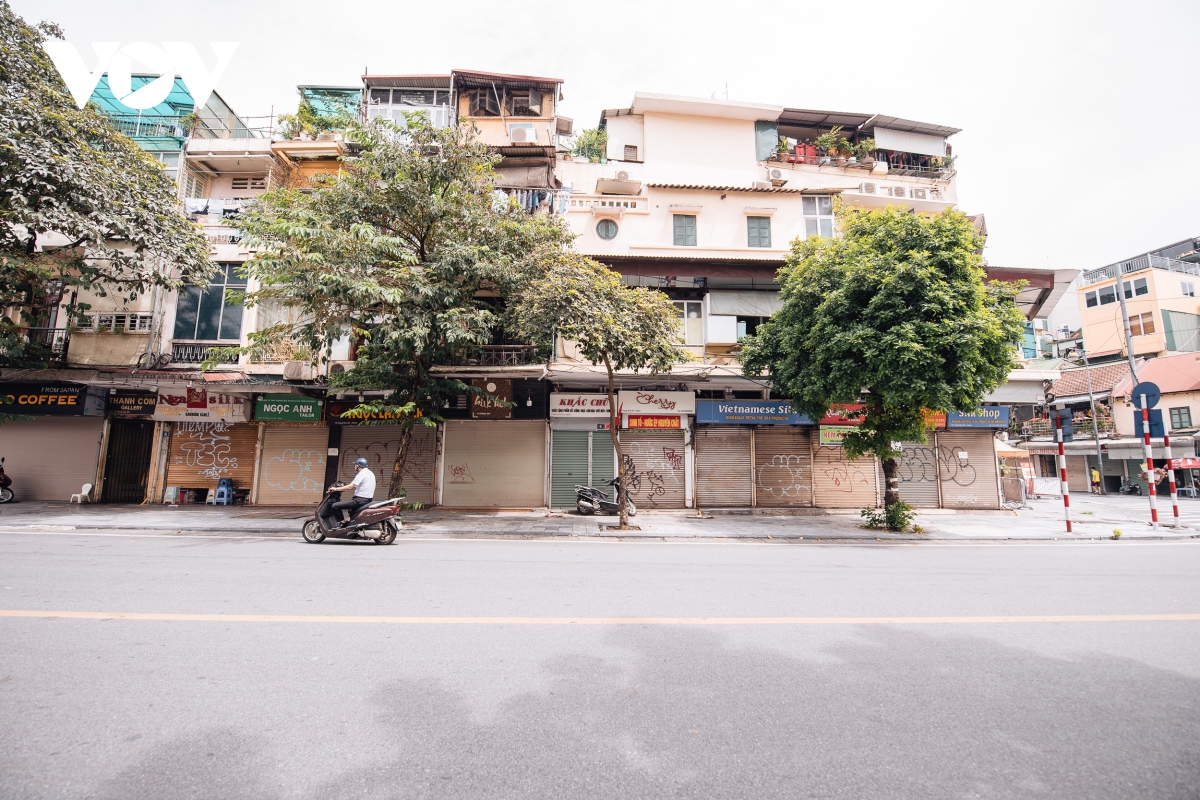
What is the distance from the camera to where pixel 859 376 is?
11750mm

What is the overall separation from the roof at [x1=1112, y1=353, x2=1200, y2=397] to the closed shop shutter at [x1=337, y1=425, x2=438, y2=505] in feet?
119

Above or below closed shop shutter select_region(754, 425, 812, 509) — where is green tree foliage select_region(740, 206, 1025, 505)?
above

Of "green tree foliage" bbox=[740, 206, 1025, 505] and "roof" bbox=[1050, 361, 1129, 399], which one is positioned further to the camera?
"roof" bbox=[1050, 361, 1129, 399]

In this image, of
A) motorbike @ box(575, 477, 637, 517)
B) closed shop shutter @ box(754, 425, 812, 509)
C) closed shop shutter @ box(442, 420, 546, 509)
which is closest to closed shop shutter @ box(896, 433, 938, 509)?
closed shop shutter @ box(754, 425, 812, 509)

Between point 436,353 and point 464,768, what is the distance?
11.7m

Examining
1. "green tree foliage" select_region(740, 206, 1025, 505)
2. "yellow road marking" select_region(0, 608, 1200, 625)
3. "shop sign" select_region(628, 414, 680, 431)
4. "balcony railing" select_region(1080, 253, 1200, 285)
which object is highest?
"balcony railing" select_region(1080, 253, 1200, 285)

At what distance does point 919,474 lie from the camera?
17297mm

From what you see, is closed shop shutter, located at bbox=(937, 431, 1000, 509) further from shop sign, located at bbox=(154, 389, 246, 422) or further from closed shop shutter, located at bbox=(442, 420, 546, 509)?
shop sign, located at bbox=(154, 389, 246, 422)

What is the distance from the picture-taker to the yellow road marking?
4.65m

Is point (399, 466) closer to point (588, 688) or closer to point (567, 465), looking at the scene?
point (567, 465)

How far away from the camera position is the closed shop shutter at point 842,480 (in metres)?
16.9

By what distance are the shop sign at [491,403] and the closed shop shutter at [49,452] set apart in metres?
12.0

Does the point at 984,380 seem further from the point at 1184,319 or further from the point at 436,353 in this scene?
the point at 1184,319

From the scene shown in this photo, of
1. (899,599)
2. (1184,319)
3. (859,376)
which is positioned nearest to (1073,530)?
(859,376)
